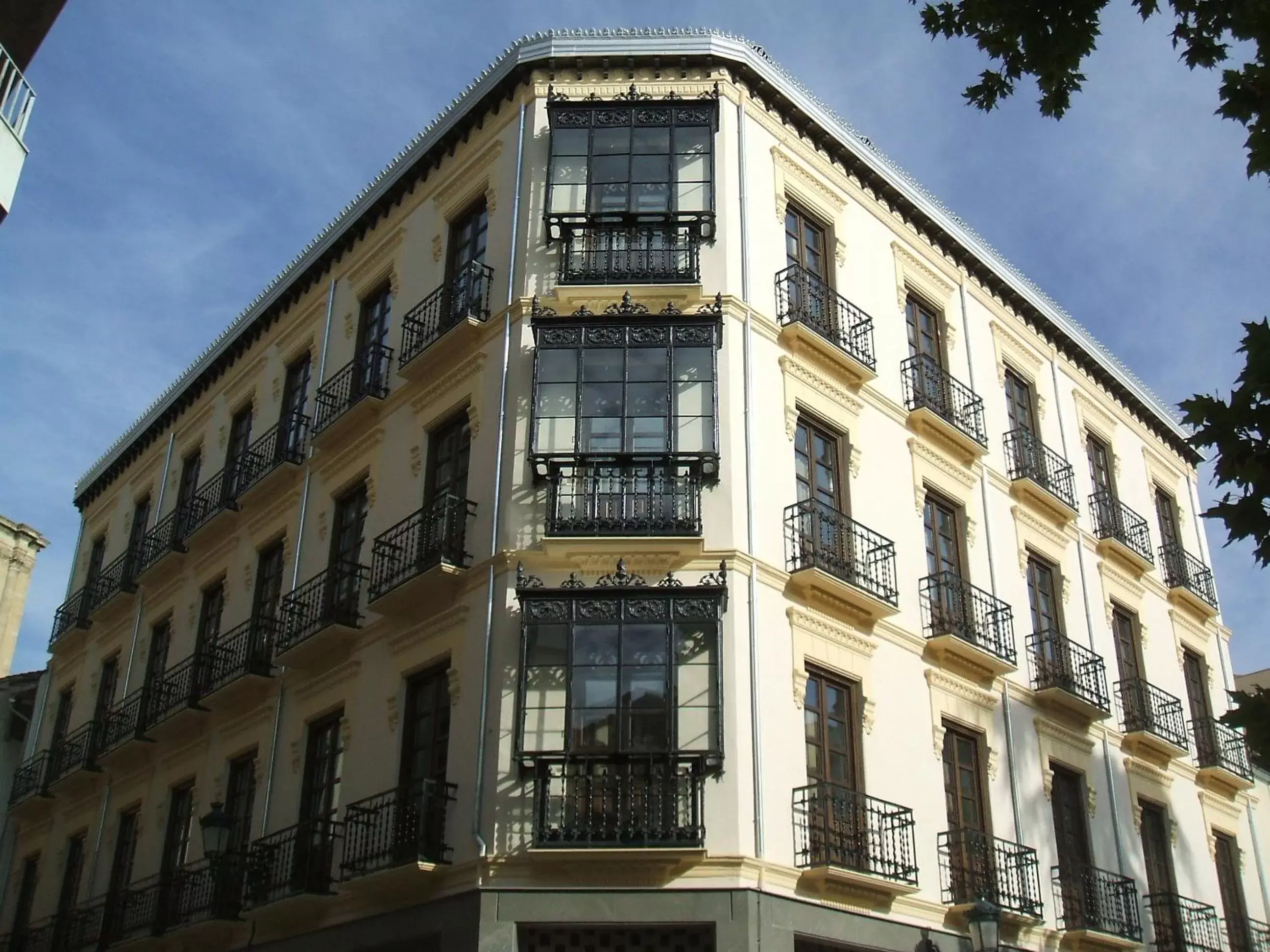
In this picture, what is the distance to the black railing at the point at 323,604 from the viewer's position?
17.4m

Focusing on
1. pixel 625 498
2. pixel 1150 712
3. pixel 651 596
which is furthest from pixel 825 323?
pixel 1150 712

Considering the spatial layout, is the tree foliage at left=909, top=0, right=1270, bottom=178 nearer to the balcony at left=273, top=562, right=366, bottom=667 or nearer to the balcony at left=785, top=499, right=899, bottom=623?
the balcony at left=785, top=499, right=899, bottom=623

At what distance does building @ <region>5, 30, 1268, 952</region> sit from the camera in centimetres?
1416

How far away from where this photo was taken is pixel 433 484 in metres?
17.3

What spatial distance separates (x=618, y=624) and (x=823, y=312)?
18.8 feet

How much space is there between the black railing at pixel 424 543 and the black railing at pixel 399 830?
2486mm

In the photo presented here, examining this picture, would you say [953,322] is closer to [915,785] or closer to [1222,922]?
[915,785]

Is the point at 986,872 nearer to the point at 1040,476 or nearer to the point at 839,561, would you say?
the point at 839,561

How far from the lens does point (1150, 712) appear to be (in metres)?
21.5

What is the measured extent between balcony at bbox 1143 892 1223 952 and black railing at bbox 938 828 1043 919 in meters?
3.29

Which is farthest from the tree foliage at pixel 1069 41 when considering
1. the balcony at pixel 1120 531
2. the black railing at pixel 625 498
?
the balcony at pixel 1120 531

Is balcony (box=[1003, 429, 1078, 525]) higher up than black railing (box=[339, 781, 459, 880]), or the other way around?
balcony (box=[1003, 429, 1078, 525])

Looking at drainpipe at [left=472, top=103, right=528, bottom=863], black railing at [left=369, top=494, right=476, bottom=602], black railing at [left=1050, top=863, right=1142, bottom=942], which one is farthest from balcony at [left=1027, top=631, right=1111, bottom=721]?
black railing at [left=369, top=494, right=476, bottom=602]

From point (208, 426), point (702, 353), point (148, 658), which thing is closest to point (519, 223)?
point (702, 353)
